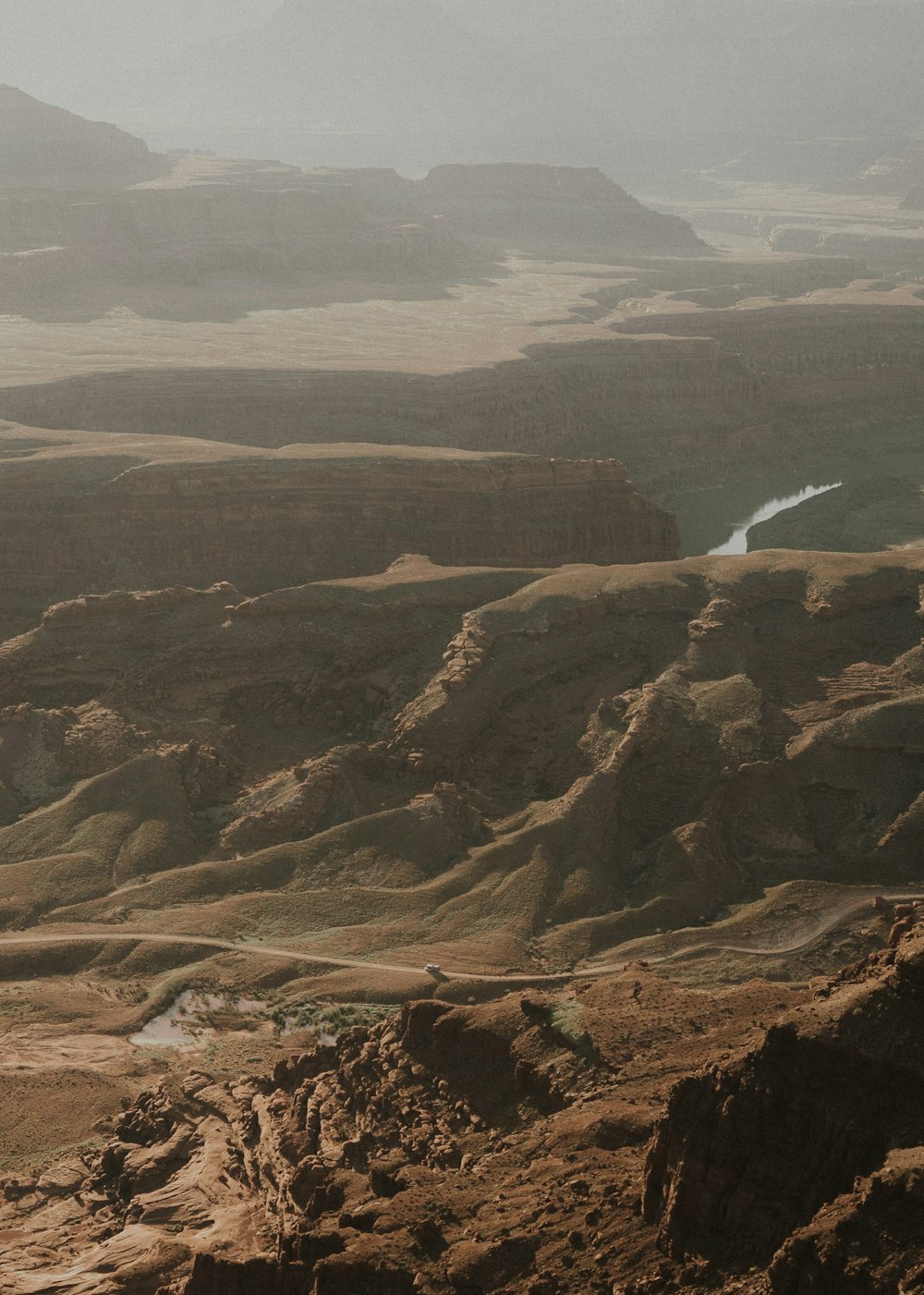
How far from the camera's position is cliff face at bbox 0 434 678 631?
208 feet

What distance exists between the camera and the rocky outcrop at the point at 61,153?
14738 centimetres

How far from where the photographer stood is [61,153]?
152 meters

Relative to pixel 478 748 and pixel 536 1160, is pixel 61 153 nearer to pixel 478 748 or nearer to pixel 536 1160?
pixel 478 748

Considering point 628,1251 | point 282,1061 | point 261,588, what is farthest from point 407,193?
point 628,1251

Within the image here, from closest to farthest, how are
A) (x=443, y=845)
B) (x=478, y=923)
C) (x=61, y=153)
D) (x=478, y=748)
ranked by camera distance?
(x=478, y=923), (x=443, y=845), (x=478, y=748), (x=61, y=153)

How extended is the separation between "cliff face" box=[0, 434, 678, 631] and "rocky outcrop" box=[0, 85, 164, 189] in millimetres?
85580

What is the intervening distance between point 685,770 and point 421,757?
24.8ft

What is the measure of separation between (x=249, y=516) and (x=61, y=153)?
102 metres

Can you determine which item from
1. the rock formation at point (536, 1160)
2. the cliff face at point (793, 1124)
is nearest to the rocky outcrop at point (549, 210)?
the rock formation at point (536, 1160)

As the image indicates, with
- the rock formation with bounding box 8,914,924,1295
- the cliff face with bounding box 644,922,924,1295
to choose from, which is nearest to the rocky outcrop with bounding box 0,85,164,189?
the rock formation with bounding box 8,914,924,1295

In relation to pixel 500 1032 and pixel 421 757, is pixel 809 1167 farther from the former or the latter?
pixel 421 757

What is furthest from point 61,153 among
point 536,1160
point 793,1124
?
point 793,1124

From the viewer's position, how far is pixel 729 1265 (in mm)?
20219

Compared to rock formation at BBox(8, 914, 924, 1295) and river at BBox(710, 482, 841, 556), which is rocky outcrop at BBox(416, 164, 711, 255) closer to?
river at BBox(710, 482, 841, 556)
